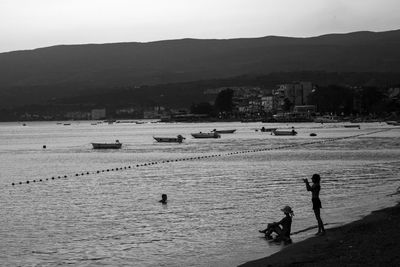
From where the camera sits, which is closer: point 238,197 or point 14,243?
point 14,243

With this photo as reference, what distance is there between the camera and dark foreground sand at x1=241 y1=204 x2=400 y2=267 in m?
15.9

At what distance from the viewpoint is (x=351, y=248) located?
17750 millimetres

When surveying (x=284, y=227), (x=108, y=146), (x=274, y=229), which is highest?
(x=284, y=227)

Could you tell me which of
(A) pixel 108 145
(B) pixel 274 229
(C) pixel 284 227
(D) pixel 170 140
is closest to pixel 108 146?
(A) pixel 108 145

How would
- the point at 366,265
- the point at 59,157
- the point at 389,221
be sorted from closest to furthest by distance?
the point at 366,265 → the point at 389,221 → the point at 59,157

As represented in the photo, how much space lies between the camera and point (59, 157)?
252 feet

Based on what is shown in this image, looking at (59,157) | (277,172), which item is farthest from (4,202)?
(59,157)

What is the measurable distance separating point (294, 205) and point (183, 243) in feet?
27.8

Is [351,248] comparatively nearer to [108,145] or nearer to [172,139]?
[108,145]

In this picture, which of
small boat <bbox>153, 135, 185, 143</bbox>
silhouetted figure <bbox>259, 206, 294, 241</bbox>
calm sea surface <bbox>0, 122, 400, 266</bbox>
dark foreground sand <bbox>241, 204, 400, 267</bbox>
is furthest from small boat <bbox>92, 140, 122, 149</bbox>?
silhouetted figure <bbox>259, 206, 294, 241</bbox>

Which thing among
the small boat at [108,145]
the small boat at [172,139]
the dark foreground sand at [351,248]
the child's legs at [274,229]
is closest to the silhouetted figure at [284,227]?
the child's legs at [274,229]

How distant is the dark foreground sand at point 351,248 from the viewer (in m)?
15.9

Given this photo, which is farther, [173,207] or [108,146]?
[108,146]

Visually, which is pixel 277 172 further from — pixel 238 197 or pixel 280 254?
pixel 280 254
